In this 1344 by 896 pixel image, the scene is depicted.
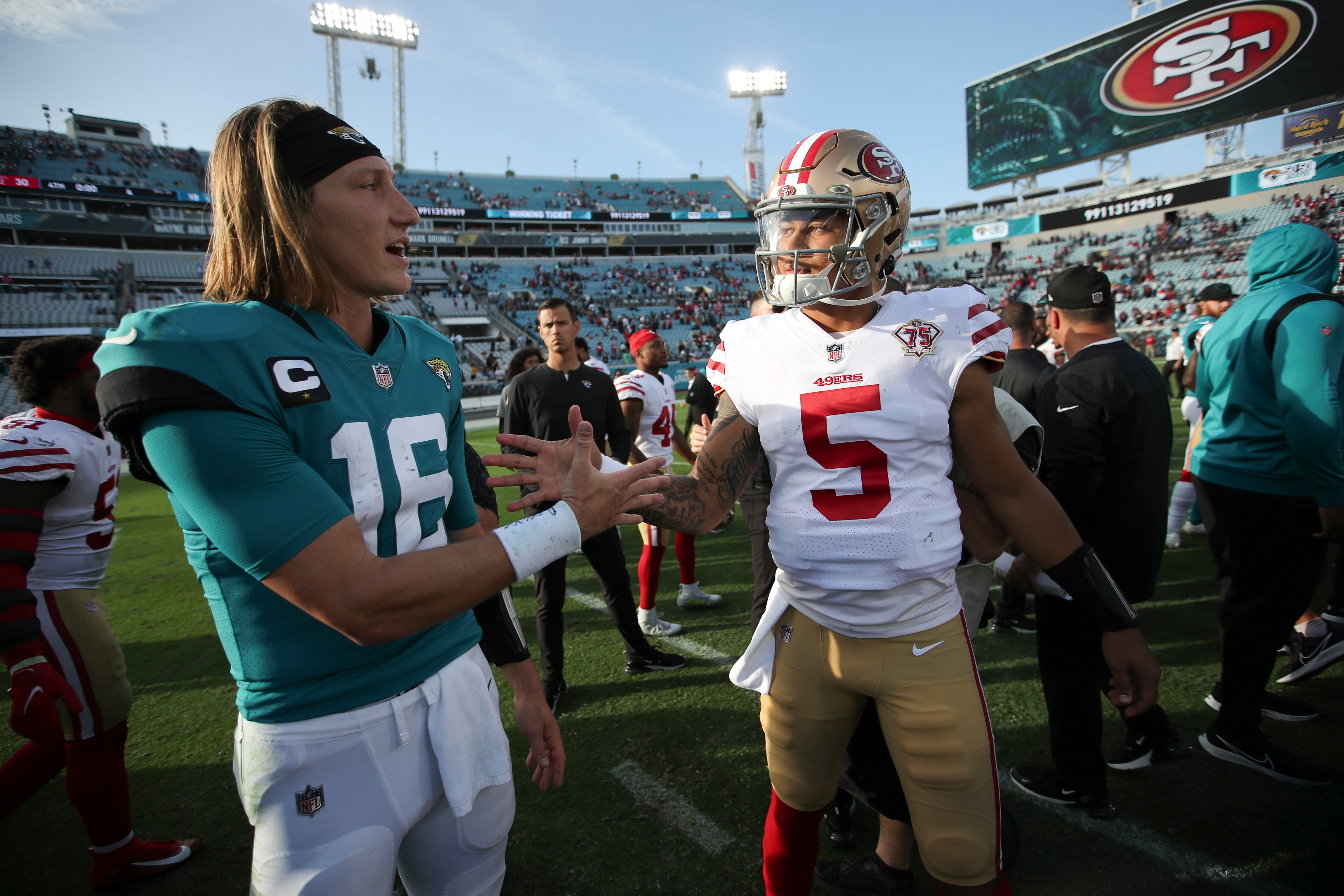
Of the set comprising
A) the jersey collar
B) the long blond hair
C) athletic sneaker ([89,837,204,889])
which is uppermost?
the long blond hair

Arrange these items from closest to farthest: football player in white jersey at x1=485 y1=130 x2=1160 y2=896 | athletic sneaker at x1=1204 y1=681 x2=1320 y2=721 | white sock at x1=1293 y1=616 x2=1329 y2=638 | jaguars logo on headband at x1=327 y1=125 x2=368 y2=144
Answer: jaguars logo on headband at x1=327 y1=125 x2=368 y2=144 → football player in white jersey at x1=485 y1=130 x2=1160 y2=896 → athletic sneaker at x1=1204 y1=681 x2=1320 y2=721 → white sock at x1=1293 y1=616 x2=1329 y2=638

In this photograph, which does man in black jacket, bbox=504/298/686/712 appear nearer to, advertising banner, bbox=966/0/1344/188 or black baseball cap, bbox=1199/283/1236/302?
black baseball cap, bbox=1199/283/1236/302

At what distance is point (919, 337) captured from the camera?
6.08ft

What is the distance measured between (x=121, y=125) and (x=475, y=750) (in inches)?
2374

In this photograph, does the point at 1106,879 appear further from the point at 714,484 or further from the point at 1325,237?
the point at 1325,237

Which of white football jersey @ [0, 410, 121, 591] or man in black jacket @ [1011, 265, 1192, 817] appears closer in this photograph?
white football jersey @ [0, 410, 121, 591]

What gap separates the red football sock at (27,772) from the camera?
2787mm

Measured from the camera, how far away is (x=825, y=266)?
6.40 feet

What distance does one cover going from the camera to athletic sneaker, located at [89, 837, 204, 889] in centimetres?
279

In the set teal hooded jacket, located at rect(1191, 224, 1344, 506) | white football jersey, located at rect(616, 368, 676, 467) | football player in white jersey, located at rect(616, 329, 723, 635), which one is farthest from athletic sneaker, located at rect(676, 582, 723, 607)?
teal hooded jacket, located at rect(1191, 224, 1344, 506)

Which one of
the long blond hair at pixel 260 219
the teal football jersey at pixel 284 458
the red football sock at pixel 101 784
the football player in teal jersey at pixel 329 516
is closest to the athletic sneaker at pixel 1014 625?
the football player in teal jersey at pixel 329 516

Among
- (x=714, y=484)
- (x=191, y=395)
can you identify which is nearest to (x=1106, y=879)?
(x=714, y=484)

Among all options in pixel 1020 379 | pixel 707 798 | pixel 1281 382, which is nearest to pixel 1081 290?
pixel 1281 382

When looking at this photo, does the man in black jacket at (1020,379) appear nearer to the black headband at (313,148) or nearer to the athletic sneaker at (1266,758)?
the athletic sneaker at (1266,758)
